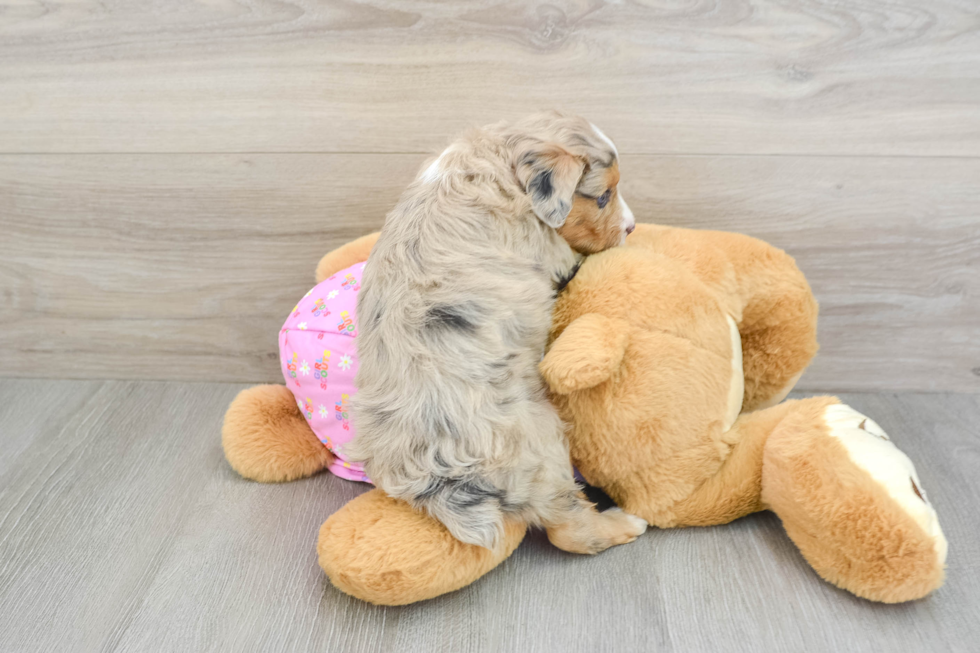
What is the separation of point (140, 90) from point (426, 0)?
65cm

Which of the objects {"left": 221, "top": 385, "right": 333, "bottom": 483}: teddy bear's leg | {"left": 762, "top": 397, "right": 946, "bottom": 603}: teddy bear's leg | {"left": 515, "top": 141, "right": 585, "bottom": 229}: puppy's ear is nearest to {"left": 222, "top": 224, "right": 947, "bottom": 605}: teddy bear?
{"left": 762, "top": 397, "right": 946, "bottom": 603}: teddy bear's leg

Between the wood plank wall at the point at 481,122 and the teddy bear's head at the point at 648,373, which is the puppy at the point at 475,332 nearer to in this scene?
the teddy bear's head at the point at 648,373

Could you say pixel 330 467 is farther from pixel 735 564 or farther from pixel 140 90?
pixel 140 90

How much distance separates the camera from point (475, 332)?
1.00 meters

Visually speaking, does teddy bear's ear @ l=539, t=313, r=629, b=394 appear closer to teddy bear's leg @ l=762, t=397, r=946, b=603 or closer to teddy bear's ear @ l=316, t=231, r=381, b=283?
teddy bear's leg @ l=762, t=397, r=946, b=603

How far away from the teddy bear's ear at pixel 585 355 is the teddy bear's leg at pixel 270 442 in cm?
60

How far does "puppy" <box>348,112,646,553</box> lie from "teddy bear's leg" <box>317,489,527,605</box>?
1.3 inches

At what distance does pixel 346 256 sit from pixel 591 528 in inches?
29.0

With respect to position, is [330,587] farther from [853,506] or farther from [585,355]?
[853,506]

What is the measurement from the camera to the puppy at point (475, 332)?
100 centimetres

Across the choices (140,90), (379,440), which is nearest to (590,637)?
(379,440)

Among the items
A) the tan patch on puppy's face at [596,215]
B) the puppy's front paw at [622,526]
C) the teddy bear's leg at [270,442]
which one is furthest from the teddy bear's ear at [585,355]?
the teddy bear's leg at [270,442]

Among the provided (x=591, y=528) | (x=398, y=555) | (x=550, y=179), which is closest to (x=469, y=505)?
(x=398, y=555)

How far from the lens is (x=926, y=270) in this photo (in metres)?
1.46
